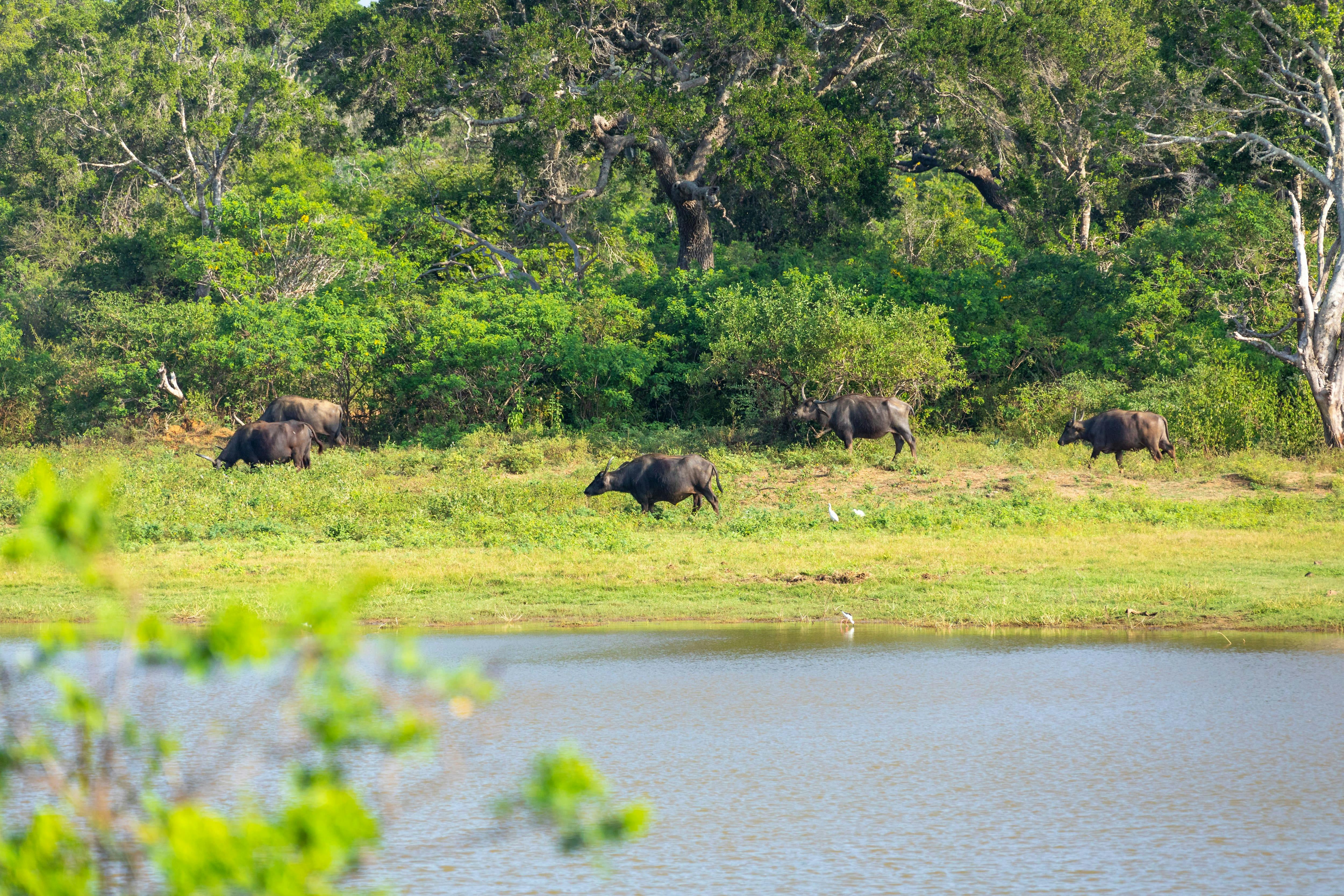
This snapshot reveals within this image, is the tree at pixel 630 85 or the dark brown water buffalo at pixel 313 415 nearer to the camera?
the dark brown water buffalo at pixel 313 415

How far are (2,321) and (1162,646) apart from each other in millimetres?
33146

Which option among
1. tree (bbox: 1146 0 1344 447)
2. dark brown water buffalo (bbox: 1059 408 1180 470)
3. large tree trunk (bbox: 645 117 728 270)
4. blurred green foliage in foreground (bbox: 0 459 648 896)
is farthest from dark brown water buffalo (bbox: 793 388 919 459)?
blurred green foliage in foreground (bbox: 0 459 648 896)

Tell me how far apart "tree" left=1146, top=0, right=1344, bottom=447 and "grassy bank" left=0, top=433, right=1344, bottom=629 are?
2970 millimetres

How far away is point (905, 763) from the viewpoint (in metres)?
9.18

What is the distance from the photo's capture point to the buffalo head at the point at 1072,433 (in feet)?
79.0

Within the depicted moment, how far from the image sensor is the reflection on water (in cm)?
729

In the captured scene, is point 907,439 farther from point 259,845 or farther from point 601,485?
point 259,845

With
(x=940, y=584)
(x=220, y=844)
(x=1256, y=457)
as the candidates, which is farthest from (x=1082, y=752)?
(x=1256, y=457)

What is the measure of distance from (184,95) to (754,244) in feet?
55.4

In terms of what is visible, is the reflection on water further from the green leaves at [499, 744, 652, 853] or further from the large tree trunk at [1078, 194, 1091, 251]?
the large tree trunk at [1078, 194, 1091, 251]

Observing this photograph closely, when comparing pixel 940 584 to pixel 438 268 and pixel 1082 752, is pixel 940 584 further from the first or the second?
pixel 438 268

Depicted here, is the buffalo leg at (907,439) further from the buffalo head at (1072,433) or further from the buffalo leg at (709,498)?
the buffalo leg at (709,498)

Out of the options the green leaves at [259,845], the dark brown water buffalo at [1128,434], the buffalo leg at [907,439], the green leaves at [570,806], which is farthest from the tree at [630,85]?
the green leaves at [259,845]

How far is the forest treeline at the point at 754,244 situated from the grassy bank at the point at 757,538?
2709mm
